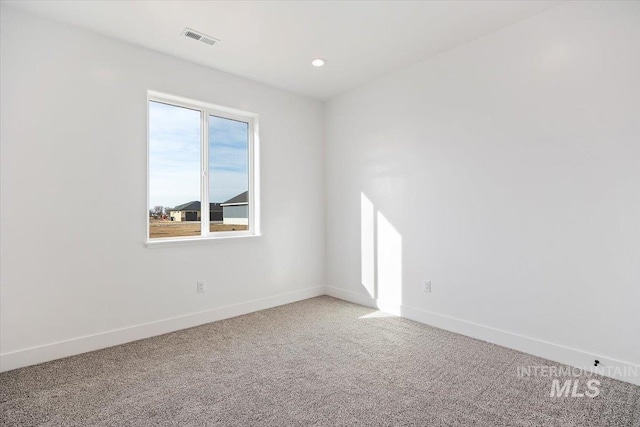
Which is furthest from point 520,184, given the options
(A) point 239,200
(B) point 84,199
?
(B) point 84,199

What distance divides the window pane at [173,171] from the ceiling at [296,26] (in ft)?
2.04

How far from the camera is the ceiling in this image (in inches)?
101

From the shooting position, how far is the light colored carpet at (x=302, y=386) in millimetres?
1919

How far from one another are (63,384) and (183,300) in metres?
1.21

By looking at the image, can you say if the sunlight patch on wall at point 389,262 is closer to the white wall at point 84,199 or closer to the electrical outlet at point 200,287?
the white wall at point 84,199

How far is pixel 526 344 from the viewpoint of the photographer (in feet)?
9.02

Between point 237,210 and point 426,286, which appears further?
point 237,210

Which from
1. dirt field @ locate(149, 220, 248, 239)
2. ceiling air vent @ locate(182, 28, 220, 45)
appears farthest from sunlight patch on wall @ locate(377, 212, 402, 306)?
ceiling air vent @ locate(182, 28, 220, 45)

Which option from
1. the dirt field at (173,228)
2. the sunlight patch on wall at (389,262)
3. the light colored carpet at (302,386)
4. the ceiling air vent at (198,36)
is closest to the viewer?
the light colored carpet at (302,386)

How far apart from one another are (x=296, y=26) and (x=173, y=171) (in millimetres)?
1891

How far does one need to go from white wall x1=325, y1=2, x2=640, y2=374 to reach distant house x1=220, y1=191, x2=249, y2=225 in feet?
4.94

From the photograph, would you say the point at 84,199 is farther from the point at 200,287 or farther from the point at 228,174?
the point at 228,174

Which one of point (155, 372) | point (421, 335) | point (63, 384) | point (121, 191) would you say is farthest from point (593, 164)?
point (63, 384)

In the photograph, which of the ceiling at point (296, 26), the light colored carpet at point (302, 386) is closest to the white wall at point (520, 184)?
the ceiling at point (296, 26)
